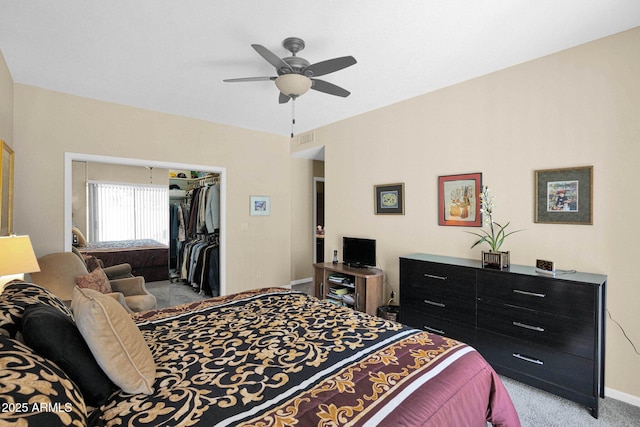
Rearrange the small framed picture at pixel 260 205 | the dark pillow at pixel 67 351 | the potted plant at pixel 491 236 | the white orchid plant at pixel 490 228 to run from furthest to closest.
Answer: the small framed picture at pixel 260 205, the white orchid plant at pixel 490 228, the potted plant at pixel 491 236, the dark pillow at pixel 67 351

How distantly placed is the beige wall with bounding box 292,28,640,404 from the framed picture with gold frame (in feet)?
11.5

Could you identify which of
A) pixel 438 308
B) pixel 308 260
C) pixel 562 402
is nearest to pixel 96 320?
pixel 438 308

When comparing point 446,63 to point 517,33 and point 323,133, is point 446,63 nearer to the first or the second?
point 517,33

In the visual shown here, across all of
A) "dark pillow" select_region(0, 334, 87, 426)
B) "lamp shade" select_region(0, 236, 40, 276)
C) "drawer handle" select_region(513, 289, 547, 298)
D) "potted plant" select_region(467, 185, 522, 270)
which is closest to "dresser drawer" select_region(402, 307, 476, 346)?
"drawer handle" select_region(513, 289, 547, 298)

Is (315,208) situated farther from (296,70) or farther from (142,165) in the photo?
(296,70)

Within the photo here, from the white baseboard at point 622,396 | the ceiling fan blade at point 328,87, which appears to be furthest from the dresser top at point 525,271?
the ceiling fan blade at point 328,87

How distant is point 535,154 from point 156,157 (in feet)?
13.8

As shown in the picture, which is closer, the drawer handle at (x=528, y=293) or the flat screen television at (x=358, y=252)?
the drawer handle at (x=528, y=293)

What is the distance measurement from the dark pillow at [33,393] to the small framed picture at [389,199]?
326cm

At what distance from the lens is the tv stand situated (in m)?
3.53

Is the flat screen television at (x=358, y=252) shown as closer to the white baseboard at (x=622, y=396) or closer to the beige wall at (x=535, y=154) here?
the beige wall at (x=535, y=154)

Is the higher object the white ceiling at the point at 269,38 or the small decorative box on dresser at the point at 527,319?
the white ceiling at the point at 269,38

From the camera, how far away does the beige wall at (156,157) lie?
10.5 feet

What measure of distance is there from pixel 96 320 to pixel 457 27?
2.65 m
